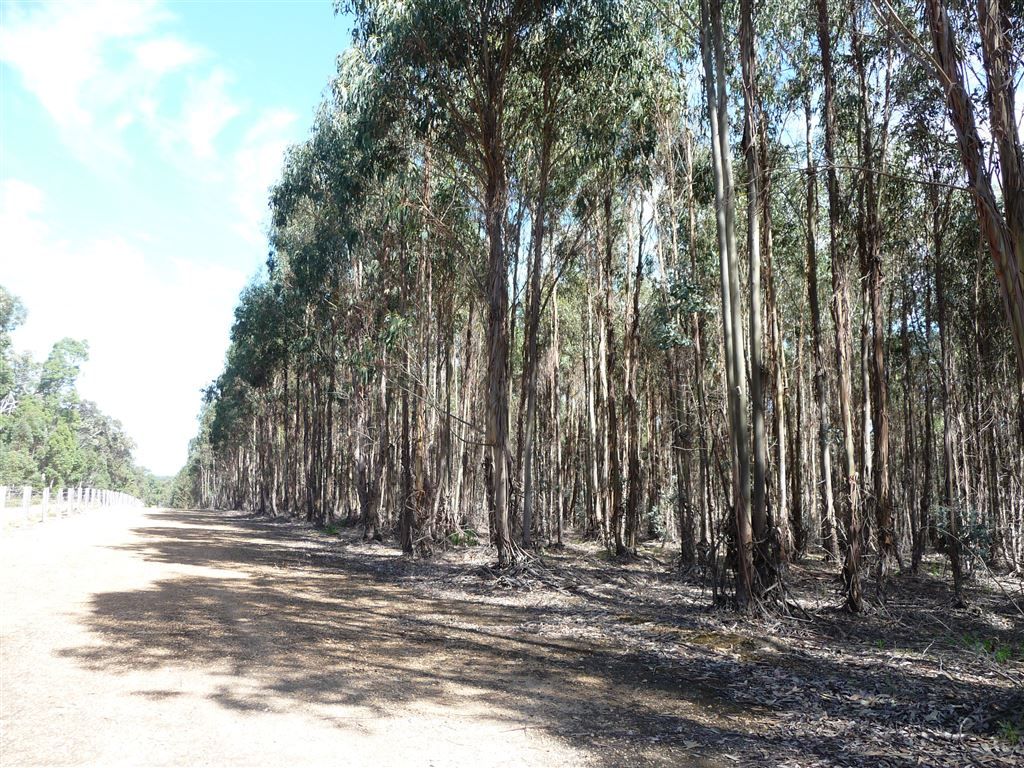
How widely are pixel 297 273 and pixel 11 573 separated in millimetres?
14017

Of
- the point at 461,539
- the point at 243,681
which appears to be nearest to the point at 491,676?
the point at 243,681

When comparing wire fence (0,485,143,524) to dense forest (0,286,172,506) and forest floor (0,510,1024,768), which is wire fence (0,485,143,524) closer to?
dense forest (0,286,172,506)

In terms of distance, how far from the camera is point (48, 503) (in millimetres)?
27250

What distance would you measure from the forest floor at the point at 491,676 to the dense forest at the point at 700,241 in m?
1.28

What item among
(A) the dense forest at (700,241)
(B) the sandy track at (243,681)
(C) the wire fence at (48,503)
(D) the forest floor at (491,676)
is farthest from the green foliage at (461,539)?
(C) the wire fence at (48,503)

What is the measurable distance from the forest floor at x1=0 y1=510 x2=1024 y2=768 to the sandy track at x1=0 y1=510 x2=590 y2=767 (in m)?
0.03

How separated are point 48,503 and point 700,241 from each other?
1021 inches

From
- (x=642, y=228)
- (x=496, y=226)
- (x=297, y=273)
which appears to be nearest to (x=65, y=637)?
(x=496, y=226)

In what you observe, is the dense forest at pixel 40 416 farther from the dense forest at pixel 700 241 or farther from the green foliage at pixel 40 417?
the dense forest at pixel 700 241

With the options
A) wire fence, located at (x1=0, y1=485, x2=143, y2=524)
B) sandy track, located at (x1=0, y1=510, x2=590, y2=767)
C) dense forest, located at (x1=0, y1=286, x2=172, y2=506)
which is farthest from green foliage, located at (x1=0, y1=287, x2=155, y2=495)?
sandy track, located at (x1=0, y1=510, x2=590, y2=767)

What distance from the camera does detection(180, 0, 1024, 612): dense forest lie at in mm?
8961

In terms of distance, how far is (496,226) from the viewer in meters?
13.0

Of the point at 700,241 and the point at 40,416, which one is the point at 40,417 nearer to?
the point at 40,416

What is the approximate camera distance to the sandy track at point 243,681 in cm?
418
